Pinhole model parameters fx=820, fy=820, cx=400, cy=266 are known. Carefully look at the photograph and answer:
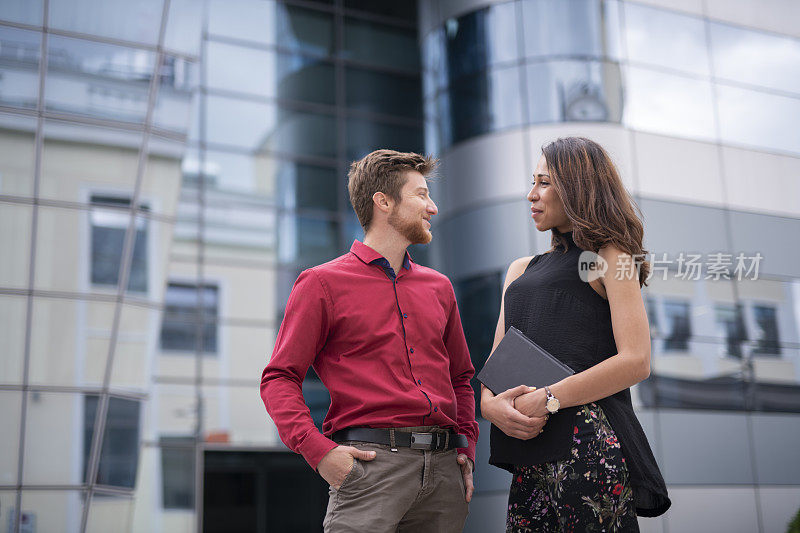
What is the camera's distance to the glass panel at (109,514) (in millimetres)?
12516

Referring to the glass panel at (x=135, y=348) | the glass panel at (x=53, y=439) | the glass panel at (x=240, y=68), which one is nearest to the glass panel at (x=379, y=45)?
the glass panel at (x=240, y=68)

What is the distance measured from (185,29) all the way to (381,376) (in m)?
12.7

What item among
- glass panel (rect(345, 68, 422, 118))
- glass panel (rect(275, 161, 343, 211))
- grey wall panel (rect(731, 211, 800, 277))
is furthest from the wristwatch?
glass panel (rect(345, 68, 422, 118))

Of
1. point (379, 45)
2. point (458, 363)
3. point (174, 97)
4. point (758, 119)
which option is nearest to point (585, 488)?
point (458, 363)

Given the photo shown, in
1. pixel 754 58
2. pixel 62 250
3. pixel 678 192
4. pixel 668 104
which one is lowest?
pixel 62 250

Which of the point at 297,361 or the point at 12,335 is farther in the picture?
the point at 12,335

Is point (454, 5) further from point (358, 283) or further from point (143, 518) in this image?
point (358, 283)

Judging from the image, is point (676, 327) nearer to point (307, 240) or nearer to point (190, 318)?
point (307, 240)

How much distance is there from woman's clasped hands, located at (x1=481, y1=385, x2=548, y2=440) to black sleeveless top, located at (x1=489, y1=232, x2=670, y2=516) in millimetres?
61

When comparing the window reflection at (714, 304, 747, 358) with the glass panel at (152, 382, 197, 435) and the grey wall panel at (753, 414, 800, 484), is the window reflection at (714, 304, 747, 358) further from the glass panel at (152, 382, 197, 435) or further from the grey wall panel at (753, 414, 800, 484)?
the glass panel at (152, 382, 197, 435)

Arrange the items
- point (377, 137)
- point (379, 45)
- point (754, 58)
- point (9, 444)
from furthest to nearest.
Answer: point (379, 45)
point (377, 137)
point (754, 58)
point (9, 444)

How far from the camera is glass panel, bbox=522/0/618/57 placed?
13.2 metres

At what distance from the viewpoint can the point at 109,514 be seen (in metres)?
12.7

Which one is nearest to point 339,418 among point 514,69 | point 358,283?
point 358,283
